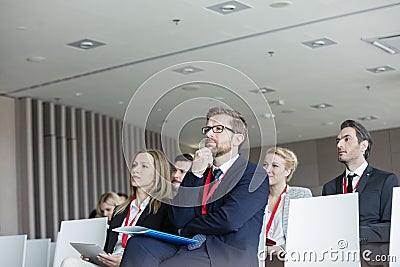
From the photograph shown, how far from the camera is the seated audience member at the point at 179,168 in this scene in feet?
13.7

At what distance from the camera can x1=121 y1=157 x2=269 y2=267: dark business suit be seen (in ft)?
11.3

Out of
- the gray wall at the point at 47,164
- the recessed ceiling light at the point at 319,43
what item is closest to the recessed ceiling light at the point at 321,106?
the gray wall at the point at 47,164

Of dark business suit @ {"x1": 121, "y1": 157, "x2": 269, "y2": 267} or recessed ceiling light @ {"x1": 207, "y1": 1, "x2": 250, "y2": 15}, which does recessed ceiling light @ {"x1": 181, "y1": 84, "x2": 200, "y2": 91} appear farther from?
recessed ceiling light @ {"x1": 207, "y1": 1, "x2": 250, "y2": 15}

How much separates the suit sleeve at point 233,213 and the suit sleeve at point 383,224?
86 cm

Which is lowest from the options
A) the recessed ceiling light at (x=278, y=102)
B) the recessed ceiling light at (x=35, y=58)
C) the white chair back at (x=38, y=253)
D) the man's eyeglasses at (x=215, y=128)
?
the white chair back at (x=38, y=253)

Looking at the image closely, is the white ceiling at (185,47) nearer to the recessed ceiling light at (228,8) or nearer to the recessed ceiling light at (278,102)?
the recessed ceiling light at (278,102)

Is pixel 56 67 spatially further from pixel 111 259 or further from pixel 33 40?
pixel 111 259

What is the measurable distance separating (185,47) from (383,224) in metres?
5.17

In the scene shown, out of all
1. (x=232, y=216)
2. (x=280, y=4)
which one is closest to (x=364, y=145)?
(x=232, y=216)

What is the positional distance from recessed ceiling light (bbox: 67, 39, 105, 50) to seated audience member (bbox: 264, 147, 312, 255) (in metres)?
4.06

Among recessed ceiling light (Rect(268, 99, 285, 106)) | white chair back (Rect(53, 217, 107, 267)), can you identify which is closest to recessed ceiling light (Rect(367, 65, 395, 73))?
recessed ceiling light (Rect(268, 99, 285, 106))

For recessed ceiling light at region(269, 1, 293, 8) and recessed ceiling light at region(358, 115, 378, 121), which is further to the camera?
recessed ceiling light at region(358, 115, 378, 121)

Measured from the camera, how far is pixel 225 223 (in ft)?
11.3

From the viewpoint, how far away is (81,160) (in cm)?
1232
